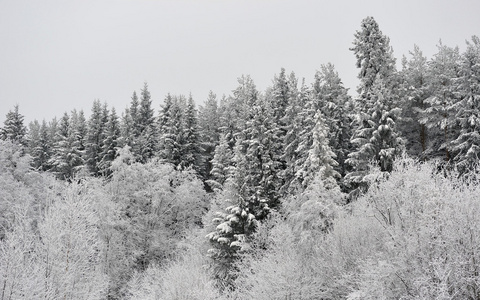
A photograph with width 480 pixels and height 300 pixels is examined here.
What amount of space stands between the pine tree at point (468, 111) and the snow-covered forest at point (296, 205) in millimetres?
129

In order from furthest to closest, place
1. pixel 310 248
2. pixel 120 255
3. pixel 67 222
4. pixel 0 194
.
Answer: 1. pixel 120 255
2. pixel 0 194
3. pixel 310 248
4. pixel 67 222

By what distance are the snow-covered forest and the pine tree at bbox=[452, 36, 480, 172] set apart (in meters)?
0.13

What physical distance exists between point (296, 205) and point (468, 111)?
591 inches

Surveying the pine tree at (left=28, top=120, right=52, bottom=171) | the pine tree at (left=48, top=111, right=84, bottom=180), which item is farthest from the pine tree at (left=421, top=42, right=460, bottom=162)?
the pine tree at (left=28, top=120, right=52, bottom=171)

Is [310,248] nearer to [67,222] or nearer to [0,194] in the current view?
[67,222]

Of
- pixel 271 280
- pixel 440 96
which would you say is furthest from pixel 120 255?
pixel 440 96

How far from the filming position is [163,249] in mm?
39250

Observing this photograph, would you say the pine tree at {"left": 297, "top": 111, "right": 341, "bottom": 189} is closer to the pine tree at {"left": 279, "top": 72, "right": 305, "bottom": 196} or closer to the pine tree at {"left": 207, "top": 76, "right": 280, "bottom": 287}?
the pine tree at {"left": 279, "top": 72, "right": 305, "bottom": 196}

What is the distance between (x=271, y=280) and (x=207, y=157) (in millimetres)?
28539

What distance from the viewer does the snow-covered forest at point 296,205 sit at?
61.4ft

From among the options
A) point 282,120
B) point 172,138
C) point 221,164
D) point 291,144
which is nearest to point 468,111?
point 291,144

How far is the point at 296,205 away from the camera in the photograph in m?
30.3

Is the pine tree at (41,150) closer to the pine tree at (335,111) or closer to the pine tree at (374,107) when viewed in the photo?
the pine tree at (335,111)

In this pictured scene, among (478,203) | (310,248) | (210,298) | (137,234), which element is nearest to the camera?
(478,203)
